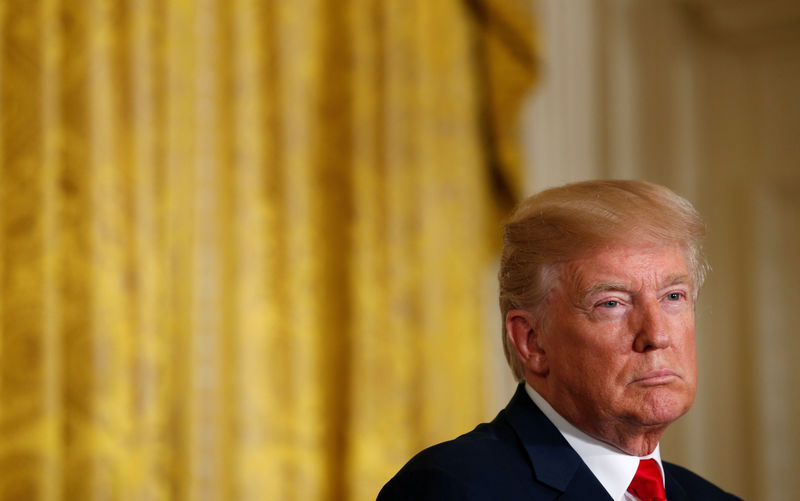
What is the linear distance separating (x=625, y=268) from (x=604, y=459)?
40 centimetres

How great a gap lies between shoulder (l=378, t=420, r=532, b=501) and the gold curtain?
1276 mm

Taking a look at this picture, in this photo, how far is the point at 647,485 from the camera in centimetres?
194

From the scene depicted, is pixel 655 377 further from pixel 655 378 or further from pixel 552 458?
pixel 552 458

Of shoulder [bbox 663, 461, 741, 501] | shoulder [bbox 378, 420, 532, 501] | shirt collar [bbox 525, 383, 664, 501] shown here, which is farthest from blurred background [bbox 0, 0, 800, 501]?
shoulder [bbox 663, 461, 741, 501]

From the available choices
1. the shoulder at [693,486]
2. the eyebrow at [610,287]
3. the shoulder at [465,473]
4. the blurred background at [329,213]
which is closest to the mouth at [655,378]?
the eyebrow at [610,287]

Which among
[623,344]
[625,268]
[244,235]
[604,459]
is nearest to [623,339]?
[623,344]

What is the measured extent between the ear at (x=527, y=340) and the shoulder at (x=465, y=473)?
0.17m

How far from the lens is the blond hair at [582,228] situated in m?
1.93

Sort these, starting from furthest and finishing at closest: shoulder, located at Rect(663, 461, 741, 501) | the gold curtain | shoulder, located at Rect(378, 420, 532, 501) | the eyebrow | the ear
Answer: the gold curtain → shoulder, located at Rect(663, 461, 741, 501) → the ear → the eyebrow → shoulder, located at Rect(378, 420, 532, 501)

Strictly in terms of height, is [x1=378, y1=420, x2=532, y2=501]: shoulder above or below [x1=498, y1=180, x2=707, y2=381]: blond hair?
below

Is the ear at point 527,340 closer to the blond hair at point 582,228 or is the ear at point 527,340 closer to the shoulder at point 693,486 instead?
the blond hair at point 582,228

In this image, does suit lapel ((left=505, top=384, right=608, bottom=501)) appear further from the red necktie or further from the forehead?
the forehead

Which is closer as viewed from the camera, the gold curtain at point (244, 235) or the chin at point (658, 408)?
the chin at point (658, 408)

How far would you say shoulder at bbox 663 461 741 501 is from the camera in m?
2.21
